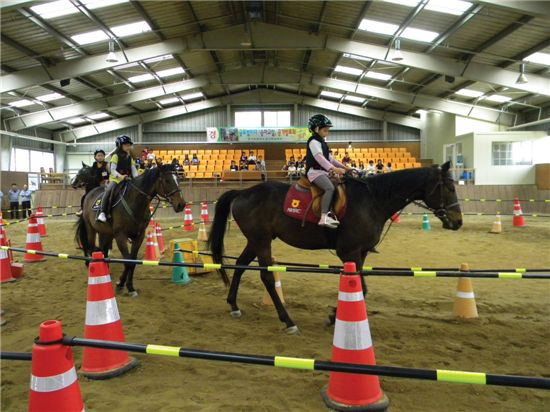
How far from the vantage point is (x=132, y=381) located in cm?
339

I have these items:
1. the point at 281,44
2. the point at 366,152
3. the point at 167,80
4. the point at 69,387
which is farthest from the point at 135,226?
the point at 366,152

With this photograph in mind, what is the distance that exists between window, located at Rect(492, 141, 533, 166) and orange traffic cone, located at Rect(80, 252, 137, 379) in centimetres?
2447

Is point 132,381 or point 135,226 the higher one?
point 135,226

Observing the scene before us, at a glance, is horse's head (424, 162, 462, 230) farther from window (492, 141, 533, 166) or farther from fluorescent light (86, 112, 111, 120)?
fluorescent light (86, 112, 111, 120)

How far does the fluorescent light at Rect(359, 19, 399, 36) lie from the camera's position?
15.6 meters

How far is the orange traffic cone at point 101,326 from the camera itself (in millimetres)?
3463

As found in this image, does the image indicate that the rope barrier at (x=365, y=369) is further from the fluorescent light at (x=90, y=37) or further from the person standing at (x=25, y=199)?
the person standing at (x=25, y=199)

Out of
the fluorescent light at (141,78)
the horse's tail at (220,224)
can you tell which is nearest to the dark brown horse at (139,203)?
the horse's tail at (220,224)

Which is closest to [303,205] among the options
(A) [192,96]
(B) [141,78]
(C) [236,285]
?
(C) [236,285]

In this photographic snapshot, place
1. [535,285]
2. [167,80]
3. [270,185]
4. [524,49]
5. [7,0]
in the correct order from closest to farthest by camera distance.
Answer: [270,185], [535,285], [7,0], [524,49], [167,80]

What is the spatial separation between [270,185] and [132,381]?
3.16m

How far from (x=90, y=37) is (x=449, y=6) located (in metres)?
14.3

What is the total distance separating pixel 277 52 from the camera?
2312 centimetres

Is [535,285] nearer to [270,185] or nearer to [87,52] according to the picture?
[270,185]
